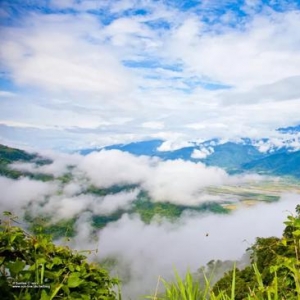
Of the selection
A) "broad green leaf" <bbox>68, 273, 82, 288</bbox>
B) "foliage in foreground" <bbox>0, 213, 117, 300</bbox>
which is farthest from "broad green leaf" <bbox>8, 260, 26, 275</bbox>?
"broad green leaf" <bbox>68, 273, 82, 288</bbox>

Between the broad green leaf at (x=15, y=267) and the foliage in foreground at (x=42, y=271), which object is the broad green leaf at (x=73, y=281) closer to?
the foliage in foreground at (x=42, y=271)

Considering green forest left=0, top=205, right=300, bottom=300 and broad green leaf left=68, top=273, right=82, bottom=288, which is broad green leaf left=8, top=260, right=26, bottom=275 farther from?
broad green leaf left=68, top=273, right=82, bottom=288

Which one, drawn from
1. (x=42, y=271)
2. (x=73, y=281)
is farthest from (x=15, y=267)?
(x=73, y=281)

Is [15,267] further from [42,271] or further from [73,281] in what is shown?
[73,281]

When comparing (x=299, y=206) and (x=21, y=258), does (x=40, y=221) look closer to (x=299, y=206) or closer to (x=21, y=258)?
(x=21, y=258)

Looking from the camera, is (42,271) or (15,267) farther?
(42,271)

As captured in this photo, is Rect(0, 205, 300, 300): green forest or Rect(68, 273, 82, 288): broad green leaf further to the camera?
Rect(68, 273, 82, 288): broad green leaf

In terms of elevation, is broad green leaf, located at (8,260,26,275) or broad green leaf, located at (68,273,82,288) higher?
broad green leaf, located at (8,260,26,275)

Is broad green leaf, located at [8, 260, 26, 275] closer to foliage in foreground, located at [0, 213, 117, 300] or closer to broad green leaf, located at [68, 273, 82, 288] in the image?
foliage in foreground, located at [0, 213, 117, 300]

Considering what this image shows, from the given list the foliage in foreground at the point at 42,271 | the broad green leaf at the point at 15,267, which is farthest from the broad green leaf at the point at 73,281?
the broad green leaf at the point at 15,267
